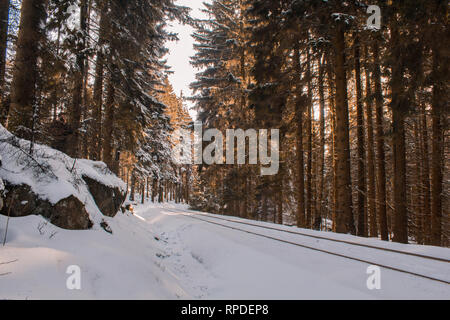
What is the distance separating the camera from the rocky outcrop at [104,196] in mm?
7157

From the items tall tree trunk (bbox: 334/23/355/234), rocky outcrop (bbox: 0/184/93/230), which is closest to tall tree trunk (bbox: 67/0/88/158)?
rocky outcrop (bbox: 0/184/93/230)

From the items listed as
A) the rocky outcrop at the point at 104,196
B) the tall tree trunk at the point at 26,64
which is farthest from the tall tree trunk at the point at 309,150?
the tall tree trunk at the point at 26,64

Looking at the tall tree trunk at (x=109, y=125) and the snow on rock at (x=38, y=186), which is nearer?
the snow on rock at (x=38, y=186)

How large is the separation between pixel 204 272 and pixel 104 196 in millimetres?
4175

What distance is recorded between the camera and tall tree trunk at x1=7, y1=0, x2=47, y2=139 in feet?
18.0

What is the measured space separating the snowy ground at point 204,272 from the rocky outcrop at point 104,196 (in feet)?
7.00

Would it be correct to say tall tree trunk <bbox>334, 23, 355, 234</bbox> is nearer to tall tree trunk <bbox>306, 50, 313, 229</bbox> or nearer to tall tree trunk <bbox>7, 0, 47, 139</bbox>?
tall tree trunk <bbox>306, 50, 313, 229</bbox>

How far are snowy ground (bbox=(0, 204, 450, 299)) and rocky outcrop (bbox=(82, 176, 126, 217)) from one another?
7.00ft

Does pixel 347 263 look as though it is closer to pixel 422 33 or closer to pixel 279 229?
pixel 279 229

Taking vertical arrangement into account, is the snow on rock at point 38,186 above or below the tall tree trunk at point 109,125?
below

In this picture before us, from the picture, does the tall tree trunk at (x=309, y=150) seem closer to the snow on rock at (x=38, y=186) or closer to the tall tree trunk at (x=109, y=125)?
the snow on rock at (x=38, y=186)

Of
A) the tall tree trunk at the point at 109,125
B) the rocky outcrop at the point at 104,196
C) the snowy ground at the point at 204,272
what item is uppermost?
the tall tree trunk at the point at 109,125
